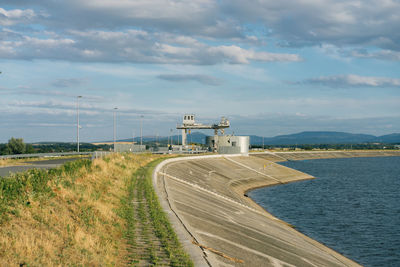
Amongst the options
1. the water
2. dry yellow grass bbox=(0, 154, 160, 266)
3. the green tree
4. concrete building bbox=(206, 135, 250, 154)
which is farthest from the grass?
the green tree

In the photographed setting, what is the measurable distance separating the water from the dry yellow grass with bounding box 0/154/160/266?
67.8 ft

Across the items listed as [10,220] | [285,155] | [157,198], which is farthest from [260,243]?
[285,155]

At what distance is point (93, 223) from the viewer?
1720cm

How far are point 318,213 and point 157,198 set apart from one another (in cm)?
2945

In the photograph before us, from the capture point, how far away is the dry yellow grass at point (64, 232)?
12.2m

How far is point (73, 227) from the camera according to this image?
15.8 meters

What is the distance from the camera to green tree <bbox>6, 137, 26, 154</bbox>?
97.6 meters

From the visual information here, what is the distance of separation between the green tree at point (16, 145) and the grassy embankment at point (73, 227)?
81709 mm

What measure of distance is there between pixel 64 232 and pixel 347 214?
133 feet

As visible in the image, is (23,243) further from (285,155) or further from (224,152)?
(285,155)

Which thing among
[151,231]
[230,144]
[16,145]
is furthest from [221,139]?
[151,231]

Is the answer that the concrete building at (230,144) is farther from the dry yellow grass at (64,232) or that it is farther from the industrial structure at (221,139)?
the dry yellow grass at (64,232)

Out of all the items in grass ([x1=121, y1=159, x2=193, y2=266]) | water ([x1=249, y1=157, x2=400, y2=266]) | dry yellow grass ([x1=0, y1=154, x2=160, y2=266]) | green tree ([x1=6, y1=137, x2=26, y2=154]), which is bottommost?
water ([x1=249, y1=157, x2=400, y2=266])

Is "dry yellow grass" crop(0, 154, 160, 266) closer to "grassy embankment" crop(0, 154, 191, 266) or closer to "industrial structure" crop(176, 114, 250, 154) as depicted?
"grassy embankment" crop(0, 154, 191, 266)
